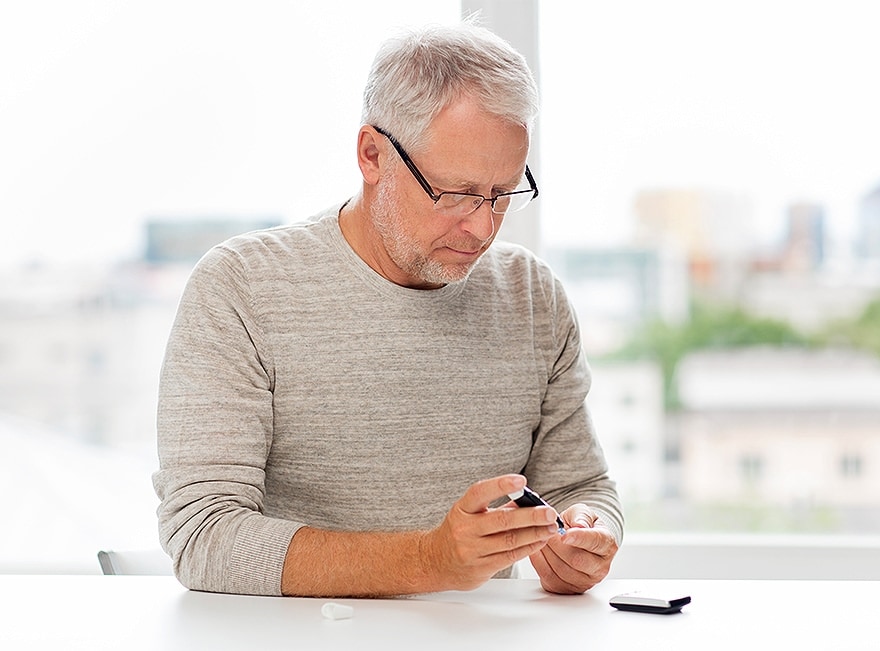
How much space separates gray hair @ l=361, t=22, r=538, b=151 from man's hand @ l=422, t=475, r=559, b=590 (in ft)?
2.04

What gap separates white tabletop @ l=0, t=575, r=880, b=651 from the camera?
4.13 ft

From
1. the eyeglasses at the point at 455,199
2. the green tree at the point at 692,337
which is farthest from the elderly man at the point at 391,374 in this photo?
the green tree at the point at 692,337

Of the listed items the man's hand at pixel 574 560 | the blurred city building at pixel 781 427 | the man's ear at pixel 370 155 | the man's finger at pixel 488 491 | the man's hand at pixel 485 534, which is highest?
the man's ear at pixel 370 155

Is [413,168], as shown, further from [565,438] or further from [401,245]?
[565,438]

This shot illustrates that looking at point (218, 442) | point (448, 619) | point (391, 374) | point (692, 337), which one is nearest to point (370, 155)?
point (391, 374)

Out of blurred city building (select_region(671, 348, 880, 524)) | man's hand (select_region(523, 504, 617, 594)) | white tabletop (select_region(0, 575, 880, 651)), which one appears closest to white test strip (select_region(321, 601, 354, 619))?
Result: white tabletop (select_region(0, 575, 880, 651))

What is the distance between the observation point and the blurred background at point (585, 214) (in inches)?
102

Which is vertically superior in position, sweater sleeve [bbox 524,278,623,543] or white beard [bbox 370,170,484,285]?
white beard [bbox 370,170,484,285]

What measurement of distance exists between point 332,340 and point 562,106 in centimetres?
110

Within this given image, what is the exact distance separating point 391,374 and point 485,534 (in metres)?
0.53

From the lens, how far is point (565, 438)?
1962mm

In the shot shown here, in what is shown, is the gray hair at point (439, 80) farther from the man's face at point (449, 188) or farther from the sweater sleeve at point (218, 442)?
the sweater sleeve at point (218, 442)

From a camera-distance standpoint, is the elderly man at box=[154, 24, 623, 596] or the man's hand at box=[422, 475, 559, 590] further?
the elderly man at box=[154, 24, 623, 596]

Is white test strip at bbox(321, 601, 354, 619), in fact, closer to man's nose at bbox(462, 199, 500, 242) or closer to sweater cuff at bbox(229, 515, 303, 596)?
sweater cuff at bbox(229, 515, 303, 596)
